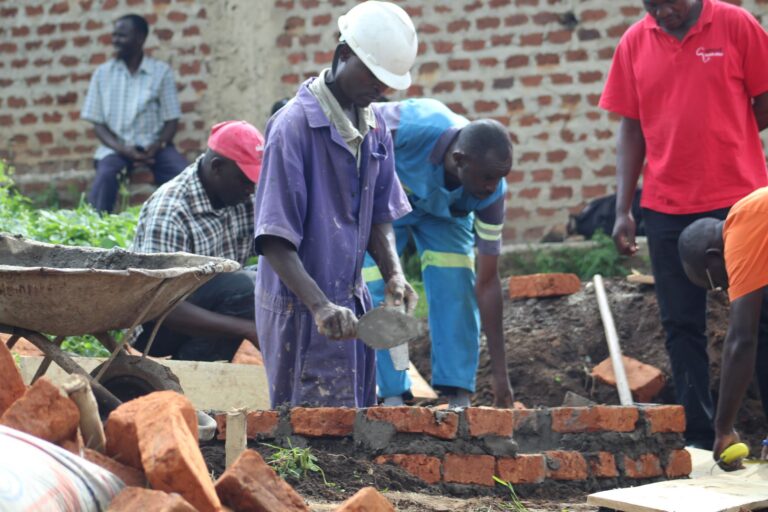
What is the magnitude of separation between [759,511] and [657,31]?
105 inches

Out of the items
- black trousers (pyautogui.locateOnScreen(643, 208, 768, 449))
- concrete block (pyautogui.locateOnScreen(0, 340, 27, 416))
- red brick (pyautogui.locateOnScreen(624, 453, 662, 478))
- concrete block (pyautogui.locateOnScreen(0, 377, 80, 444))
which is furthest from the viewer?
black trousers (pyautogui.locateOnScreen(643, 208, 768, 449))

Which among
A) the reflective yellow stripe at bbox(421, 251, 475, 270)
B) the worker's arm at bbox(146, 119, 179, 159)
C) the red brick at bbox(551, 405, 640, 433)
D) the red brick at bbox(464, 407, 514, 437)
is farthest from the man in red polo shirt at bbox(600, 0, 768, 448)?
the worker's arm at bbox(146, 119, 179, 159)

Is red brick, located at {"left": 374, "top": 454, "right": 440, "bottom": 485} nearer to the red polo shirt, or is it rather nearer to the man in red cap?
the man in red cap

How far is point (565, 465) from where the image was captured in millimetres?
4734

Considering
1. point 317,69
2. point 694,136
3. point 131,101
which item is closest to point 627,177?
point 694,136

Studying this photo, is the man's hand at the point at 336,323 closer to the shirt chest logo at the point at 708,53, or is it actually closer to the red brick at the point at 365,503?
the red brick at the point at 365,503

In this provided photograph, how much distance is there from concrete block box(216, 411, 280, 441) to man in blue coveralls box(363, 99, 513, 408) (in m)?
1.34

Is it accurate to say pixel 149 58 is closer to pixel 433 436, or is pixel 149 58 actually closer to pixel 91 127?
pixel 91 127

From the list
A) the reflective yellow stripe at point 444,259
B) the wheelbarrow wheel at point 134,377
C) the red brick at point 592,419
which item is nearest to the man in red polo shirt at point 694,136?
the reflective yellow stripe at point 444,259

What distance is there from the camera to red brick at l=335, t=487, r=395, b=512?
318 centimetres

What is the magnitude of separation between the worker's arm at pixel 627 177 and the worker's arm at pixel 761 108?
574 mm

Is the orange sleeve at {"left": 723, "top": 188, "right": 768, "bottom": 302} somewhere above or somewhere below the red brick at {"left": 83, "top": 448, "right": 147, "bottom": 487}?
above

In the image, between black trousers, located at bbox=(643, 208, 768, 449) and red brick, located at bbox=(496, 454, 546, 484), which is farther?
black trousers, located at bbox=(643, 208, 768, 449)

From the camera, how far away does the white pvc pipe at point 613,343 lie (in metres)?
6.60
